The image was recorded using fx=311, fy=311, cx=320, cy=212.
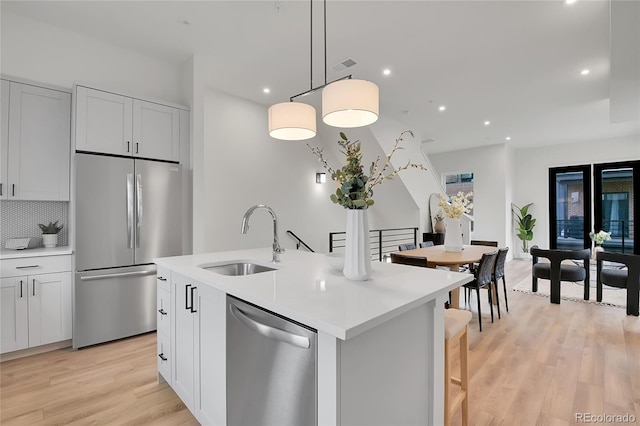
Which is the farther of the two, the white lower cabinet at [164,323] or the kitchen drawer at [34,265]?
the kitchen drawer at [34,265]

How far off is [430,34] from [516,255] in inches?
293

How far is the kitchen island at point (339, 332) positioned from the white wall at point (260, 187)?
1957mm

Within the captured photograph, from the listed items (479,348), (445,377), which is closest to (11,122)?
(445,377)

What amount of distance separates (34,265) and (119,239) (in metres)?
0.67

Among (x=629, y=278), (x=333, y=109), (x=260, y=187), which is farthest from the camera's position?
(x=260, y=187)

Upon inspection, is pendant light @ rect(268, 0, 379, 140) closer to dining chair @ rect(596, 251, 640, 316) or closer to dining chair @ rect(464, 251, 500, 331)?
dining chair @ rect(464, 251, 500, 331)

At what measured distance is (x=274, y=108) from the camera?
83.1 inches

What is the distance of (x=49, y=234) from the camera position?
310 cm

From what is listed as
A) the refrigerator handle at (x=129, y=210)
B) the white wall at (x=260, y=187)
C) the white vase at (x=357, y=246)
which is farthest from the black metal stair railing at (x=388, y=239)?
the white vase at (x=357, y=246)

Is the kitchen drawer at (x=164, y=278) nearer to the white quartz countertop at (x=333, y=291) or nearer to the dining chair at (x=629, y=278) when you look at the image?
the white quartz countertop at (x=333, y=291)

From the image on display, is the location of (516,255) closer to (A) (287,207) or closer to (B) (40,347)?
(A) (287,207)

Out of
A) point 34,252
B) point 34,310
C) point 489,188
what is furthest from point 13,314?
point 489,188

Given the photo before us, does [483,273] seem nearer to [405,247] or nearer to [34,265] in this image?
[405,247]

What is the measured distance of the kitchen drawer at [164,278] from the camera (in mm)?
2062
